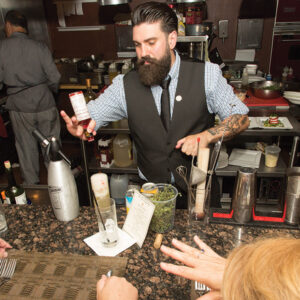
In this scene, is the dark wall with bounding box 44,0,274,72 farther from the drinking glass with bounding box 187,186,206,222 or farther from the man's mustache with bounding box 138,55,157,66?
the drinking glass with bounding box 187,186,206,222

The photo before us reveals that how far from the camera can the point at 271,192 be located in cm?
300

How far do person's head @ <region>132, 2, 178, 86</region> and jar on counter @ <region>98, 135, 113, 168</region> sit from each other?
1.24 meters

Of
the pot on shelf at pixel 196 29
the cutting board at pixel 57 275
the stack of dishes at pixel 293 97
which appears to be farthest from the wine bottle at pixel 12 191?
the stack of dishes at pixel 293 97

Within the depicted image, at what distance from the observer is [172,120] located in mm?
1798

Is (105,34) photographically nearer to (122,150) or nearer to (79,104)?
(122,150)

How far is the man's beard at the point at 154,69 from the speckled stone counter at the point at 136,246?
0.79m

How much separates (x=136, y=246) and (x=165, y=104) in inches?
36.1

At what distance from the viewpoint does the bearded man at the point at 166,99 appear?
1.75m

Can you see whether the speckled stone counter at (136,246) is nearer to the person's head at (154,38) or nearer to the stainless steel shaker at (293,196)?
the stainless steel shaker at (293,196)

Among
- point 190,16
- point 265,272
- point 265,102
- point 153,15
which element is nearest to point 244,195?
point 265,272

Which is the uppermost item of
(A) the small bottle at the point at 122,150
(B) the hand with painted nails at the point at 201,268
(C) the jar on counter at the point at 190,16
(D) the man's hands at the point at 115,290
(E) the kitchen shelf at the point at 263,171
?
(C) the jar on counter at the point at 190,16

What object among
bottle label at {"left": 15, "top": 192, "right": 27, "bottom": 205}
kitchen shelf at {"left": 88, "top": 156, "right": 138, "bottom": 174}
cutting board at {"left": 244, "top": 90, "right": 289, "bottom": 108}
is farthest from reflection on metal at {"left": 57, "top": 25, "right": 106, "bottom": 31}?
bottle label at {"left": 15, "top": 192, "right": 27, "bottom": 205}

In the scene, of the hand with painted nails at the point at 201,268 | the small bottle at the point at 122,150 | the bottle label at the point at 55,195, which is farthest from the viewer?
the small bottle at the point at 122,150

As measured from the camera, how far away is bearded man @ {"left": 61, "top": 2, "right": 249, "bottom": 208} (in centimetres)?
175
